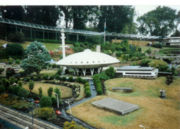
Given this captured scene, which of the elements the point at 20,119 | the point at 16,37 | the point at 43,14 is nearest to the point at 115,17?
the point at 43,14

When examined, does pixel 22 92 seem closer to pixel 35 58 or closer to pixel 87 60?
pixel 35 58

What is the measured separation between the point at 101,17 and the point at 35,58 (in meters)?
7.88

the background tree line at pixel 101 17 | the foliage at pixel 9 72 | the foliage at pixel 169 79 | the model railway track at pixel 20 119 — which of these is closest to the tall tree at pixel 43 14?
the background tree line at pixel 101 17

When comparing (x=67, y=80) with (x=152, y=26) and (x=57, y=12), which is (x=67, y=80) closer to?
(x=57, y=12)

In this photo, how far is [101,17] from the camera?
35.1ft

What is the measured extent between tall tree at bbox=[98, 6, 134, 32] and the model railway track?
7666 mm

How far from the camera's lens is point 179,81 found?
8328mm

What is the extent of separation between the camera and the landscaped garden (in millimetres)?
6949

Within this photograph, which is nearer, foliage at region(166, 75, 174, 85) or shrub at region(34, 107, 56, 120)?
shrub at region(34, 107, 56, 120)

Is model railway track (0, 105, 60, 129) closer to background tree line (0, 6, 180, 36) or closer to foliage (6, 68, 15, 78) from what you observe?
foliage (6, 68, 15, 78)

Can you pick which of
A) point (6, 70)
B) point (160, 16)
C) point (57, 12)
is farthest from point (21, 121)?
point (160, 16)

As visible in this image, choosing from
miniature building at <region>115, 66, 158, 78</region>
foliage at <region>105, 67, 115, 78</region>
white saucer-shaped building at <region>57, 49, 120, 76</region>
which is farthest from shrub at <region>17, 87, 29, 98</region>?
miniature building at <region>115, 66, 158, 78</region>

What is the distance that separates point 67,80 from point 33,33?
5.60 m

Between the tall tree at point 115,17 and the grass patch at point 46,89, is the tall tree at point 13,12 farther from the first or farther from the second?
the tall tree at point 115,17
